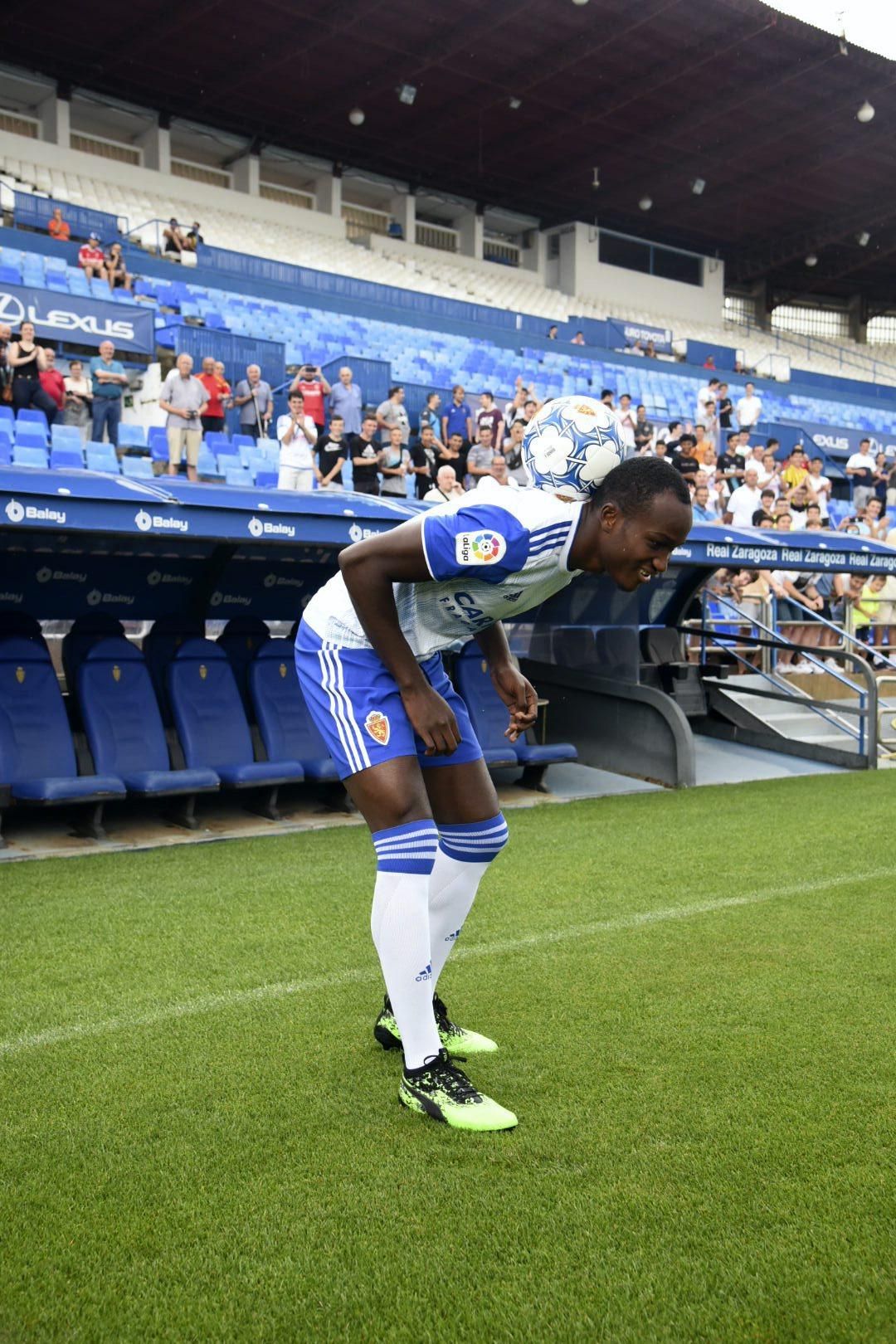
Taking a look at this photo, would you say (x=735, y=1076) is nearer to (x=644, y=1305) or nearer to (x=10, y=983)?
(x=644, y=1305)

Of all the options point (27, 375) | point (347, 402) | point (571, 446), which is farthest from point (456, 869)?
point (347, 402)

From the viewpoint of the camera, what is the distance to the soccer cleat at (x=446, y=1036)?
→ 396cm

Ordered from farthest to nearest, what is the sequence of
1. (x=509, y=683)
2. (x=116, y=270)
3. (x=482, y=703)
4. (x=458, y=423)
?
(x=116, y=270) < (x=458, y=423) < (x=482, y=703) < (x=509, y=683)

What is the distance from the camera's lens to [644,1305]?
8.10ft

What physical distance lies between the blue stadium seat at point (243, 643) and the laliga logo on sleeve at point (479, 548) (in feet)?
22.1

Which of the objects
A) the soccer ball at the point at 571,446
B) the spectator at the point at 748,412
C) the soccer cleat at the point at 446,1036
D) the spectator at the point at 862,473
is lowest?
the soccer cleat at the point at 446,1036

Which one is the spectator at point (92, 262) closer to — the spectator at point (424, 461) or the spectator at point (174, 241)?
the spectator at point (174, 241)

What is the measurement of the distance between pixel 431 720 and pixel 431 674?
49 centimetres

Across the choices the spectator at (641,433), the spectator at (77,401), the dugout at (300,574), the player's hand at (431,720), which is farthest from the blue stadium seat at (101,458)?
the player's hand at (431,720)

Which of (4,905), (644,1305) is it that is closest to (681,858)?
(4,905)

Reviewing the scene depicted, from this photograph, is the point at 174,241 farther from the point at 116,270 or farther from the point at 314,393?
the point at 314,393

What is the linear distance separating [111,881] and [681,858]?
3.45m

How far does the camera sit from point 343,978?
4.92 metres

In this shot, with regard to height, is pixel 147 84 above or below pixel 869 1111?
above
